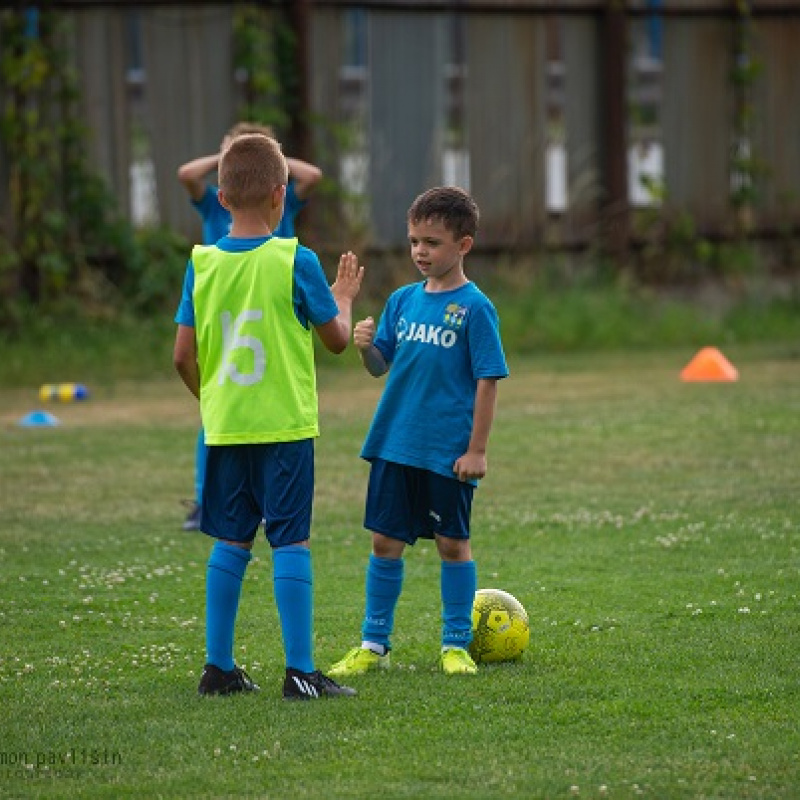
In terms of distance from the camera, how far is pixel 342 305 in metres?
5.70

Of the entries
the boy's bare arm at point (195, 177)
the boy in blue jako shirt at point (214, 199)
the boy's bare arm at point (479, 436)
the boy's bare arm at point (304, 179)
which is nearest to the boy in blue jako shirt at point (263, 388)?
the boy's bare arm at point (479, 436)

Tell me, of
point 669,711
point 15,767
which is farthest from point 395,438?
point 15,767

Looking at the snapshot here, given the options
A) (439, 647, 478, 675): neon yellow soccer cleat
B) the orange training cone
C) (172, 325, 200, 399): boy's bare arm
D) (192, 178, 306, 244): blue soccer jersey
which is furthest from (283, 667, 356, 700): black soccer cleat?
the orange training cone

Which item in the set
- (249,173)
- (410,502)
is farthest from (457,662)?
(249,173)

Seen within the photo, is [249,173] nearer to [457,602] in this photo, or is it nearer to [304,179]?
[457,602]

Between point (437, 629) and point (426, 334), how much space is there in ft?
4.19

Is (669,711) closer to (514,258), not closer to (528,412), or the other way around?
(528,412)

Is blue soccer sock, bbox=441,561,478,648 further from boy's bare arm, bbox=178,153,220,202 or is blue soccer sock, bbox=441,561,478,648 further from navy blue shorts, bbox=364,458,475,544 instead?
boy's bare arm, bbox=178,153,220,202

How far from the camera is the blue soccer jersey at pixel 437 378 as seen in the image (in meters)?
5.88

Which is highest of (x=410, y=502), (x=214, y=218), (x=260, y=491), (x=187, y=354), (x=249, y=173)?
(x=249, y=173)

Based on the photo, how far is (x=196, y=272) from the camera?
5.64 meters

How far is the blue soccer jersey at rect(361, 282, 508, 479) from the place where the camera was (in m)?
5.88

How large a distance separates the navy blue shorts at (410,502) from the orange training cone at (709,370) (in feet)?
28.7

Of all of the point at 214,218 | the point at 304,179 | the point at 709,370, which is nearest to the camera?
the point at 214,218
